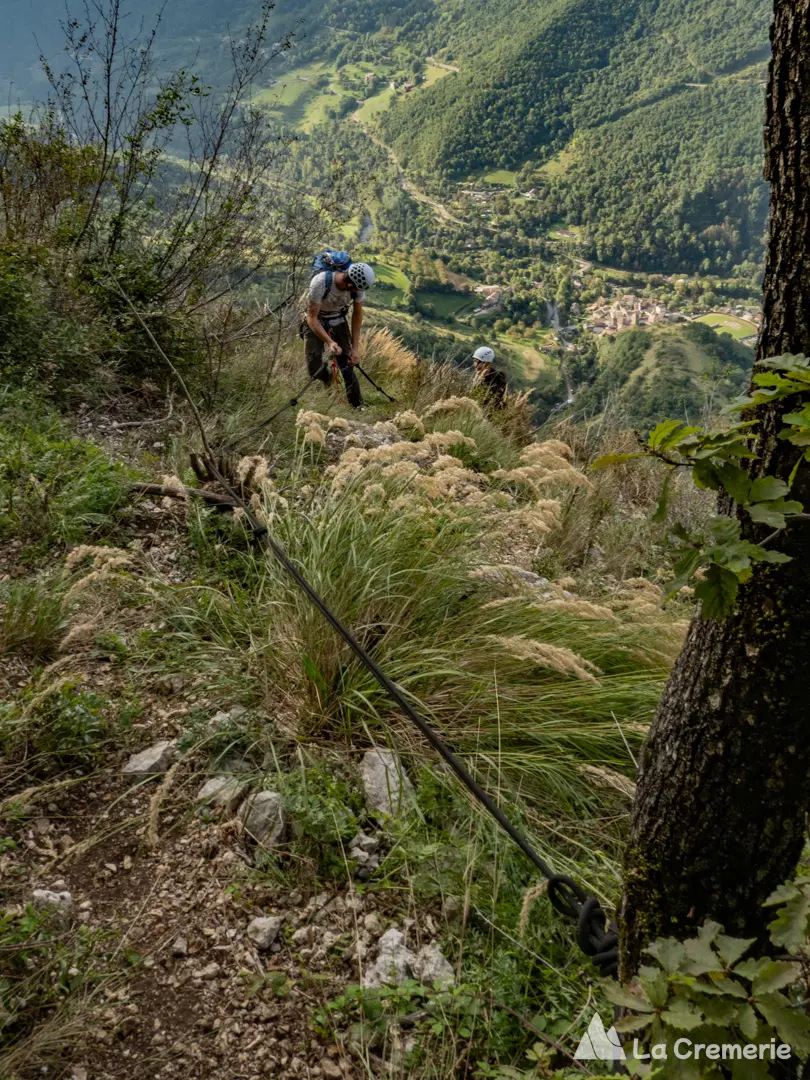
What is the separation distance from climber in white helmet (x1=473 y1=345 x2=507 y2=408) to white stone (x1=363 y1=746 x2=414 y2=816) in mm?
6749

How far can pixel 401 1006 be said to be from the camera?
5.45ft

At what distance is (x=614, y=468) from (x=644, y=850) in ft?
21.8

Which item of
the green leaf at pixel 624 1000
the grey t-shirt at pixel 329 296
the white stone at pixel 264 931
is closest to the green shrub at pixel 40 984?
the white stone at pixel 264 931

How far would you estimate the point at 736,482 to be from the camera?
873mm

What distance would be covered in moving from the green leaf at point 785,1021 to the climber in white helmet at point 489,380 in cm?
799

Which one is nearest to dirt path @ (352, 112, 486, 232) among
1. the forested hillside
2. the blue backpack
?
the forested hillside

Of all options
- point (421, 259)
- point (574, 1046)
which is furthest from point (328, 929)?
point (421, 259)

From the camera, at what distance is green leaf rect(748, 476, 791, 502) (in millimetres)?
837

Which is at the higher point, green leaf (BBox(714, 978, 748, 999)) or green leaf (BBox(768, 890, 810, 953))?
green leaf (BBox(768, 890, 810, 953))

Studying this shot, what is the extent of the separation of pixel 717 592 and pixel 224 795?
1841 millimetres

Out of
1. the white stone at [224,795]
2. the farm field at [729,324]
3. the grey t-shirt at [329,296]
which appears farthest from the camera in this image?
the farm field at [729,324]

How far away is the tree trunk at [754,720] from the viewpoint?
38.7 inches

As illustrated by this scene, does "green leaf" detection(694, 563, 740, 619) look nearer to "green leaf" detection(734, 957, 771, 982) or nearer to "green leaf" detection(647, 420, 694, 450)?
"green leaf" detection(647, 420, 694, 450)

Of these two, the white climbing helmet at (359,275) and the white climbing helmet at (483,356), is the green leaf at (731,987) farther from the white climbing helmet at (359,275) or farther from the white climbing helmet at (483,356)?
the white climbing helmet at (483,356)
